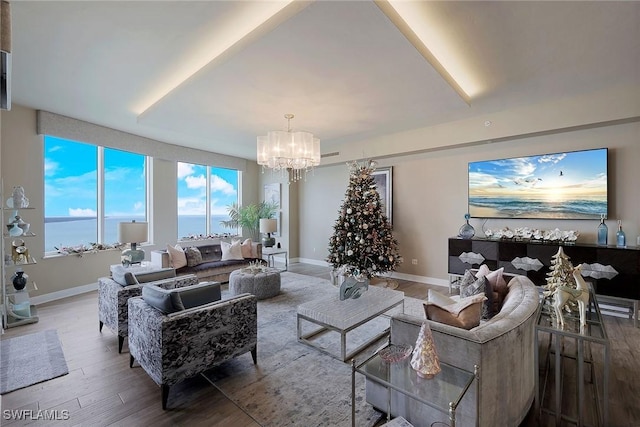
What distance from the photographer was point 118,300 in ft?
9.52

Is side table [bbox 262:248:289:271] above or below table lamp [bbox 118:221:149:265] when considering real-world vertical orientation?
below

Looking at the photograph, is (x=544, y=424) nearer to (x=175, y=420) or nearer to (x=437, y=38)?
(x=175, y=420)

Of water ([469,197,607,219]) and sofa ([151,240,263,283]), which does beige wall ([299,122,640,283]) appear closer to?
water ([469,197,607,219])

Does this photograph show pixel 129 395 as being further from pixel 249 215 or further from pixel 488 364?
pixel 249 215

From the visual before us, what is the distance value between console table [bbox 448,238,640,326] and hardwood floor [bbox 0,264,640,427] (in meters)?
0.68

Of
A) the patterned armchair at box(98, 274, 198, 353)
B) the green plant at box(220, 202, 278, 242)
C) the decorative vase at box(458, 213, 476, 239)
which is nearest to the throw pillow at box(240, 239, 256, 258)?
the green plant at box(220, 202, 278, 242)

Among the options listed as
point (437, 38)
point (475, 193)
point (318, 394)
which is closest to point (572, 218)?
point (475, 193)

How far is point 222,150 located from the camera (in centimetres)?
719

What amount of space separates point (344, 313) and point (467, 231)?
127 inches

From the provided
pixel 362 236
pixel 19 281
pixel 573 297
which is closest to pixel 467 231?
pixel 362 236

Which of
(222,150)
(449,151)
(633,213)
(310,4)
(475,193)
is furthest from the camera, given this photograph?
(222,150)

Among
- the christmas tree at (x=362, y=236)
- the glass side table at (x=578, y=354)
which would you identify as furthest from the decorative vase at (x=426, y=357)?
the christmas tree at (x=362, y=236)

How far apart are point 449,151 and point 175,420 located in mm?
5571

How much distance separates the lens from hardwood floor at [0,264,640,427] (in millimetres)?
1982
